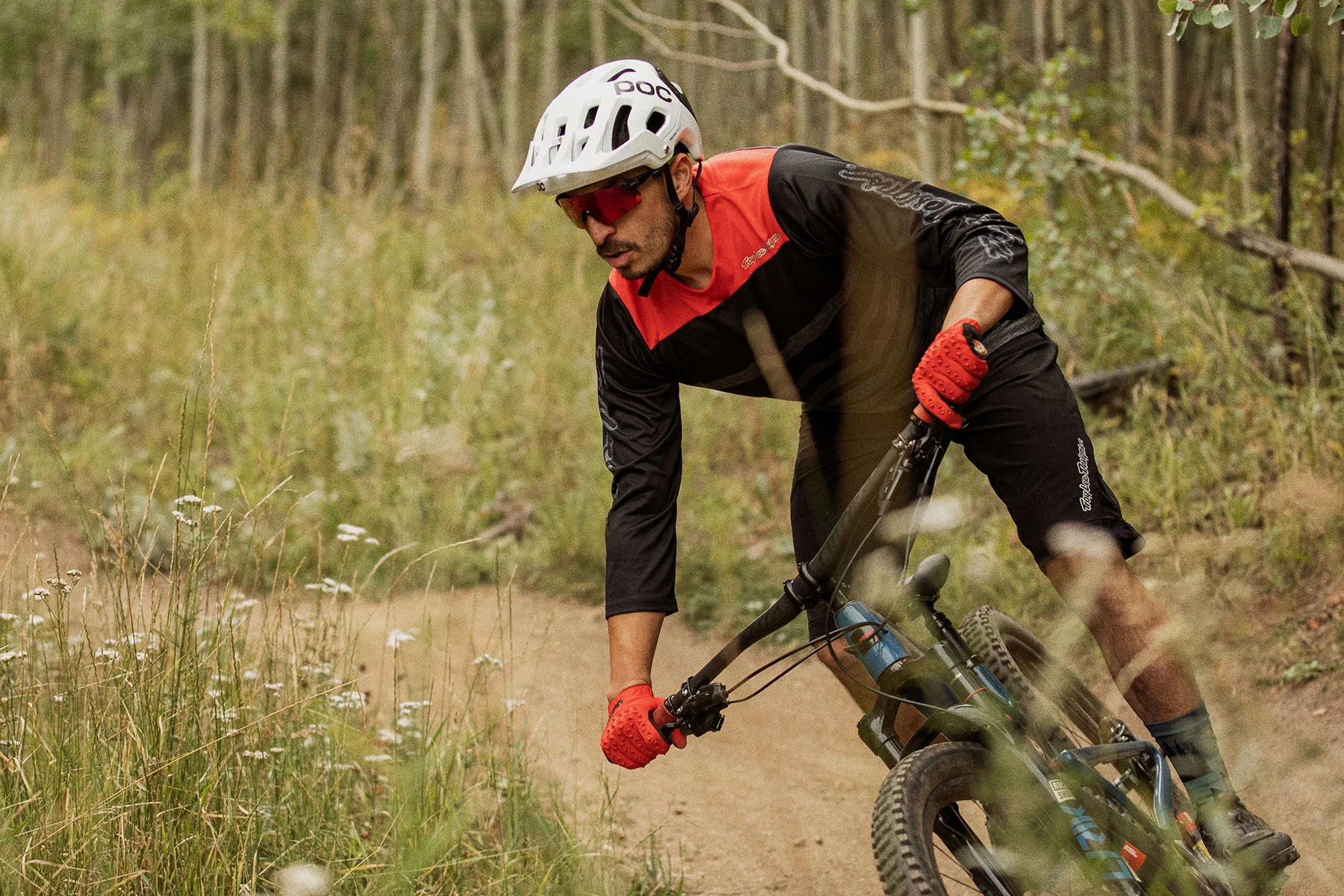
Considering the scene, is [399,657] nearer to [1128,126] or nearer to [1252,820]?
[1252,820]

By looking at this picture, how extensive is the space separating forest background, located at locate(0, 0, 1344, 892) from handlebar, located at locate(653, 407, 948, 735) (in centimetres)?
67

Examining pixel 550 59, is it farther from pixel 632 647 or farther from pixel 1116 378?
pixel 632 647

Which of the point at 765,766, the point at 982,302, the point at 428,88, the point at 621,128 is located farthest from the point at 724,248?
the point at 428,88

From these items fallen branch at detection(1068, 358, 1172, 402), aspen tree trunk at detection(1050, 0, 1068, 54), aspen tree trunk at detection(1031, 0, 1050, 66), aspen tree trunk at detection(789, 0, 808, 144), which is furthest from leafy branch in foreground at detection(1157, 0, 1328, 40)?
aspen tree trunk at detection(789, 0, 808, 144)

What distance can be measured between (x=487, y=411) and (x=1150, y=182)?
3.90 m

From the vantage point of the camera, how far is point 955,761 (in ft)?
7.59

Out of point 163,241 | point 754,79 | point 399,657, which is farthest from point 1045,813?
point 754,79

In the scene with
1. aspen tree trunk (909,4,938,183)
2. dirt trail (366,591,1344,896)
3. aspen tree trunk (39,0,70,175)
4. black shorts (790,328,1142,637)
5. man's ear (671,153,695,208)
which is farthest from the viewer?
aspen tree trunk (39,0,70,175)

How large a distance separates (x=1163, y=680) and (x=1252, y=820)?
0.38 metres

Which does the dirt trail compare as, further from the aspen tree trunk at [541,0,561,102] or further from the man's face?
the aspen tree trunk at [541,0,561,102]

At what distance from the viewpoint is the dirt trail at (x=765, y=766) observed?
3.62m

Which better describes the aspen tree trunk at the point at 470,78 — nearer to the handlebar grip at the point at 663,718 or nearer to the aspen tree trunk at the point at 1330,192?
the aspen tree trunk at the point at 1330,192

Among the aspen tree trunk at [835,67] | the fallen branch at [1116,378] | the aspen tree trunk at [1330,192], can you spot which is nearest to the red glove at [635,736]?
the fallen branch at [1116,378]

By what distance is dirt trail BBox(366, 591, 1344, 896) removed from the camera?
362cm
